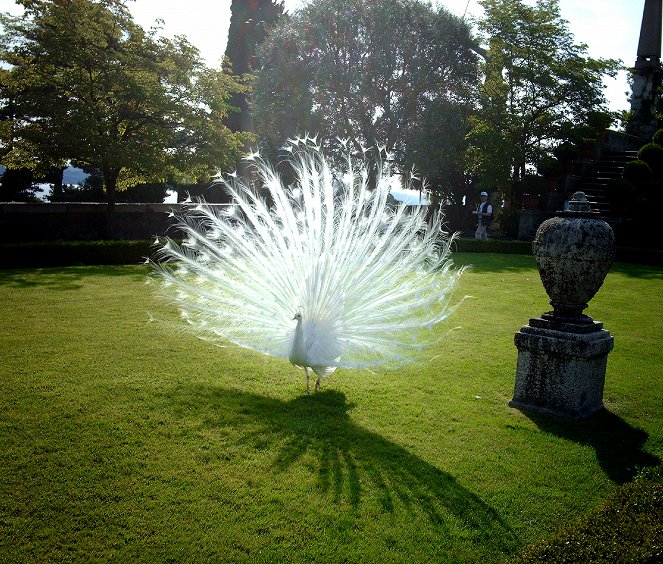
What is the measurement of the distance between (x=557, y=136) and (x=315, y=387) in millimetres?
21410

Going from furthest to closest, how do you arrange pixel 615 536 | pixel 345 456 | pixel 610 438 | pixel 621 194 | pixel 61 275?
1. pixel 621 194
2. pixel 61 275
3. pixel 610 438
4. pixel 345 456
5. pixel 615 536

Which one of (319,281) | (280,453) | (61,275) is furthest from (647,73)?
(280,453)

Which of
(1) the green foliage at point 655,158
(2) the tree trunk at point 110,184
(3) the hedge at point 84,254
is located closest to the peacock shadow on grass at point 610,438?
(3) the hedge at point 84,254

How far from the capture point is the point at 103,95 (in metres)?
16.6

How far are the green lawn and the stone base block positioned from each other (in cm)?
23

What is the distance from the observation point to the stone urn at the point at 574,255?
18.5 feet

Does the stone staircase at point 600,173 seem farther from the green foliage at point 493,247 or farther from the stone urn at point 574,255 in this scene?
the stone urn at point 574,255

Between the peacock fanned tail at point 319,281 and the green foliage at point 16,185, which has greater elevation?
the green foliage at point 16,185

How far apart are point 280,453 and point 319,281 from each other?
1626 mm

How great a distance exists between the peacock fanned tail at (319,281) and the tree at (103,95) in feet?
37.2

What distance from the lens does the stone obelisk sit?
26062mm

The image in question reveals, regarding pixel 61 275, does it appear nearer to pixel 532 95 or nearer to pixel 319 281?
pixel 319 281

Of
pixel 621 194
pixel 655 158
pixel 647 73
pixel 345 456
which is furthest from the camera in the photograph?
pixel 647 73

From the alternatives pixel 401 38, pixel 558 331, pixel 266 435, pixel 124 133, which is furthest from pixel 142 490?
pixel 401 38
